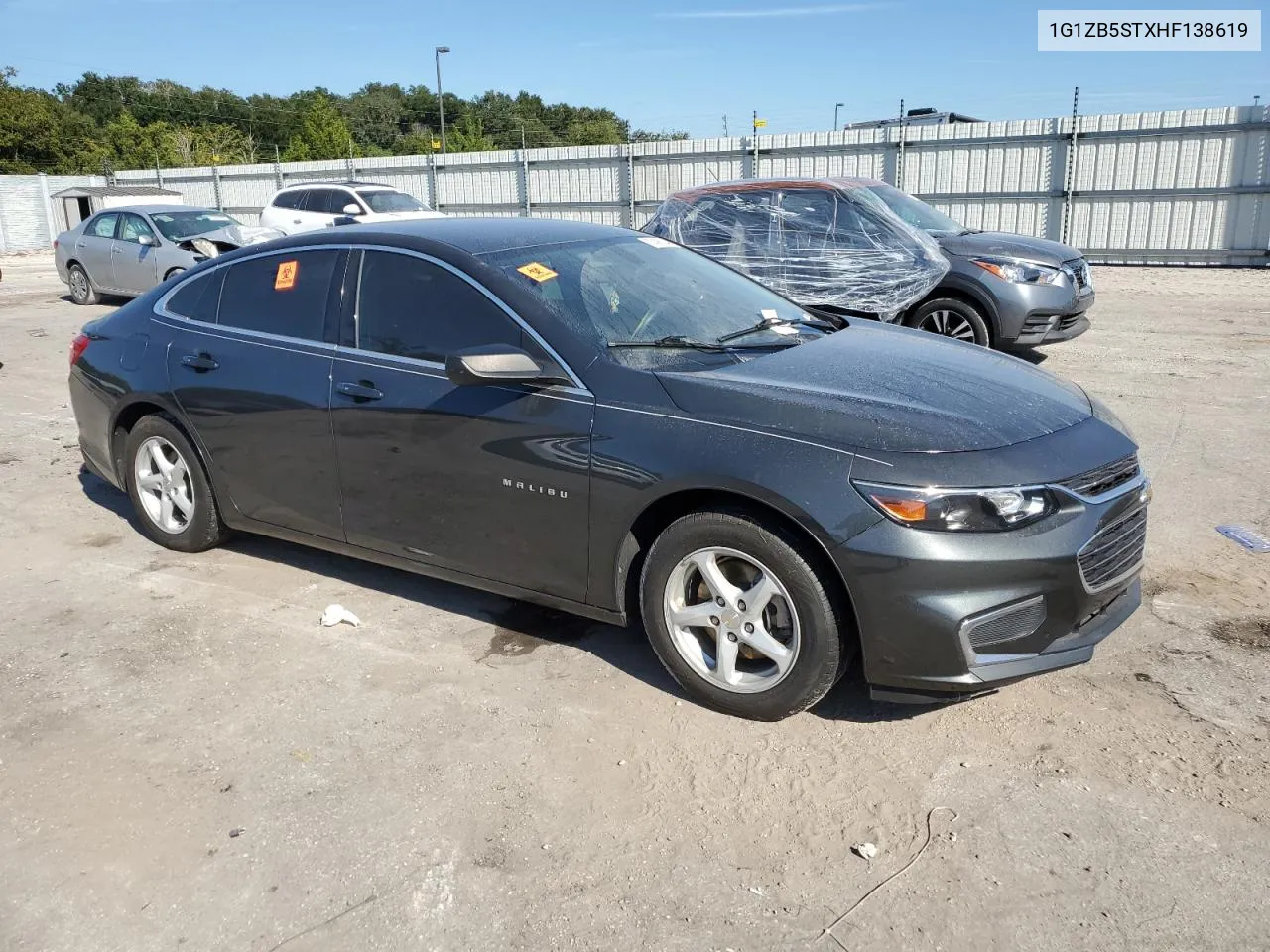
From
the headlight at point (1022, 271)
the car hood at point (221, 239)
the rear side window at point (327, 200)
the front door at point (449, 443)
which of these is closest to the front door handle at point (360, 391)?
the front door at point (449, 443)

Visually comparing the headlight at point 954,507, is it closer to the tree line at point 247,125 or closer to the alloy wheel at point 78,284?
the alloy wheel at point 78,284

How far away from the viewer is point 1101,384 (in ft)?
28.4

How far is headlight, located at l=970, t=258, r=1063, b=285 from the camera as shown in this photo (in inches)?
350

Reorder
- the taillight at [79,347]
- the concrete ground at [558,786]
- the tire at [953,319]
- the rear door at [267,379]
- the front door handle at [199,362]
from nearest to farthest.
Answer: the concrete ground at [558,786], the rear door at [267,379], the front door handle at [199,362], the taillight at [79,347], the tire at [953,319]

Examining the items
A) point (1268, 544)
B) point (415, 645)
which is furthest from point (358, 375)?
point (1268, 544)

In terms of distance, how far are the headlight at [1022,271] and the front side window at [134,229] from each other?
11798mm

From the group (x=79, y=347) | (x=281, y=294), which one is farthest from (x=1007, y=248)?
(x=79, y=347)

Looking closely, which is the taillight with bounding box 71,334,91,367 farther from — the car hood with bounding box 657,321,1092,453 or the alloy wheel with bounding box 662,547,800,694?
the alloy wheel with bounding box 662,547,800,694

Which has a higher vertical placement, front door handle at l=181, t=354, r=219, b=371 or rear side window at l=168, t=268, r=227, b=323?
rear side window at l=168, t=268, r=227, b=323

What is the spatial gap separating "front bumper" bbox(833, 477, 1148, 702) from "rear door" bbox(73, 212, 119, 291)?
15.3 m

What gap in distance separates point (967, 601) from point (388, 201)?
666 inches

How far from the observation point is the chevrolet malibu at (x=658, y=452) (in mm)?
3141

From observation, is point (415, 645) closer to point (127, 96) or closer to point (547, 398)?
point (547, 398)

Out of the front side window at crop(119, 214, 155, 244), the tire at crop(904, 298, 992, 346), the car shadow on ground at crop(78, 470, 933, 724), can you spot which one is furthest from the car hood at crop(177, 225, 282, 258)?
the car shadow on ground at crop(78, 470, 933, 724)
